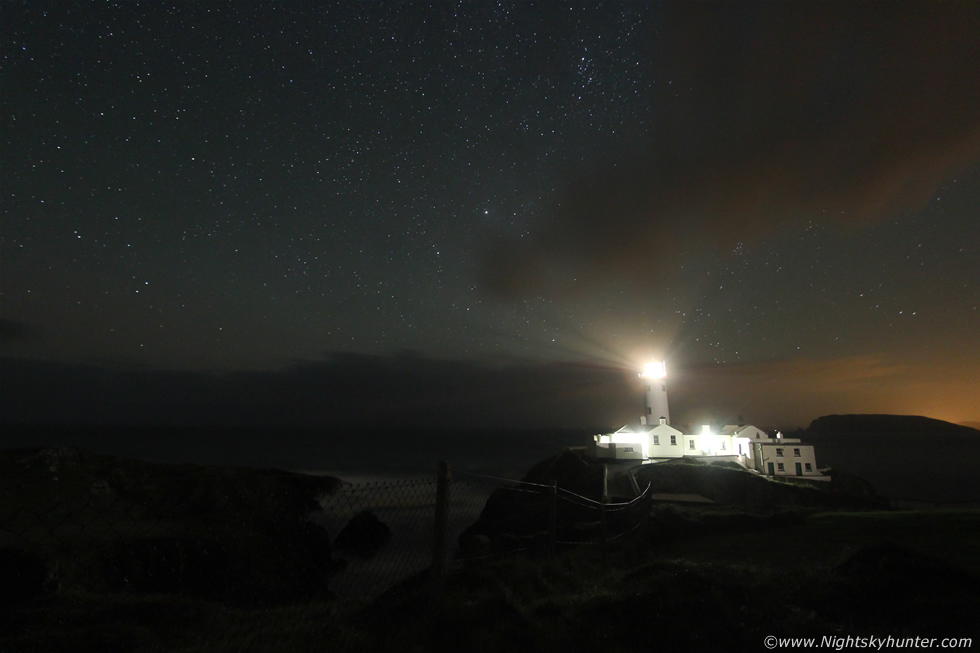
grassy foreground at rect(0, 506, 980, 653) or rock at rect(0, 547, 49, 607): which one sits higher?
grassy foreground at rect(0, 506, 980, 653)

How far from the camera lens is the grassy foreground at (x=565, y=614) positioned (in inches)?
228

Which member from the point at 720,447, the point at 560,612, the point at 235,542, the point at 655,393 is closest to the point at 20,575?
the point at 235,542

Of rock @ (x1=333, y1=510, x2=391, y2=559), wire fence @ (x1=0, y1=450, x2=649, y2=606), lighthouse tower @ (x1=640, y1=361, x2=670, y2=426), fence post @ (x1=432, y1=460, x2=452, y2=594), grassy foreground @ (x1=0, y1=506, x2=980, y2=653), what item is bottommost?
rock @ (x1=333, y1=510, x2=391, y2=559)

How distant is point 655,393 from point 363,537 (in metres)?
48.4

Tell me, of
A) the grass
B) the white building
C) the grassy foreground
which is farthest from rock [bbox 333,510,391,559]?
the white building

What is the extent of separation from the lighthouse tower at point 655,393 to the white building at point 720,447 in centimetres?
418

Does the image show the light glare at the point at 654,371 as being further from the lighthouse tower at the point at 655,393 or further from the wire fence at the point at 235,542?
the wire fence at the point at 235,542

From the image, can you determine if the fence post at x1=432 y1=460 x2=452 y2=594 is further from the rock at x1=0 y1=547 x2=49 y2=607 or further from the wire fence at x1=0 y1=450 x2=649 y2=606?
the rock at x1=0 y1=547 x2=49 y2=607

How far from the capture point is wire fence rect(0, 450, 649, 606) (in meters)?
11.0

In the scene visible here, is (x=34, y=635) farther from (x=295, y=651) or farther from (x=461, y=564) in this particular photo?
(x=461, y=564)

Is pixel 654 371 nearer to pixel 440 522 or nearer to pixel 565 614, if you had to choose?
pixel 565 614

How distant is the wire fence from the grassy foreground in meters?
0.94

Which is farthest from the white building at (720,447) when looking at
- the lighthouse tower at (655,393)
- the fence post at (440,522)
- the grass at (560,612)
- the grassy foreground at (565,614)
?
the fence post at (440,522)

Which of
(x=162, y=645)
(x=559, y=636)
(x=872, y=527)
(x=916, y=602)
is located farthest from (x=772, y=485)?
(x=162, y=645)
